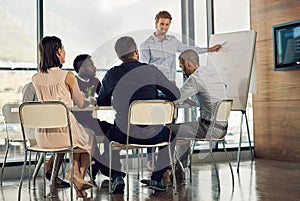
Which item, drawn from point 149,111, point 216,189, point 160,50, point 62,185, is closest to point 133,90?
point 149,111

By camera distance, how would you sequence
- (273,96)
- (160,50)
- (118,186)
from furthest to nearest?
(273,96) → (160,50) → (118,186)

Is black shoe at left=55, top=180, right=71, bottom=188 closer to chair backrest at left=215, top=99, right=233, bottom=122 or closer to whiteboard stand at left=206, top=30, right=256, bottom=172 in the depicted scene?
chair backrest at left=215, top=99, right=233, bottom=122

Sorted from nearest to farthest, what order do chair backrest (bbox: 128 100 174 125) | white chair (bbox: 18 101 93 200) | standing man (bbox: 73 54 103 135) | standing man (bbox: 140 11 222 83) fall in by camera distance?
white chair (bbox: 18 101 93 200) < chair backrest (bbox: 128 100 174 125) < standing man (bbox: 73 54 103 135) < standing man (bbox: 140 11 222 83)

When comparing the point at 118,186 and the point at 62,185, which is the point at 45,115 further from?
the point at 62,185

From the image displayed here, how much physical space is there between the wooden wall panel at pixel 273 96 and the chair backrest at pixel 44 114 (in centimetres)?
359

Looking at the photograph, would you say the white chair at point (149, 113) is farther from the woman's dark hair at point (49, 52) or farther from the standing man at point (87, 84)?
the standing man at point (87, 84)

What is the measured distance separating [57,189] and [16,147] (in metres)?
1.31

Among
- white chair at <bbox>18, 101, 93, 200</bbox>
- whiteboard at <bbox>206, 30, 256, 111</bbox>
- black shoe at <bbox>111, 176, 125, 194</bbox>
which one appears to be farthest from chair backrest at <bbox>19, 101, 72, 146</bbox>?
whiteboard at <bbox>206, 30, 256, 111</bbox>

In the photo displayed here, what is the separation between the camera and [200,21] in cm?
658

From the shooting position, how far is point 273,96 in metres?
6.28

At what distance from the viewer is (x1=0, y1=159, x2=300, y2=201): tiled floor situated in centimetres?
366

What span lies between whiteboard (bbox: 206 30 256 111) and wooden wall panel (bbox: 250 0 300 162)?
67 cm

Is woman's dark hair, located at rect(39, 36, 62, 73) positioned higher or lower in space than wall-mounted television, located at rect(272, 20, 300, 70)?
lower

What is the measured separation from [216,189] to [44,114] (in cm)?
167
